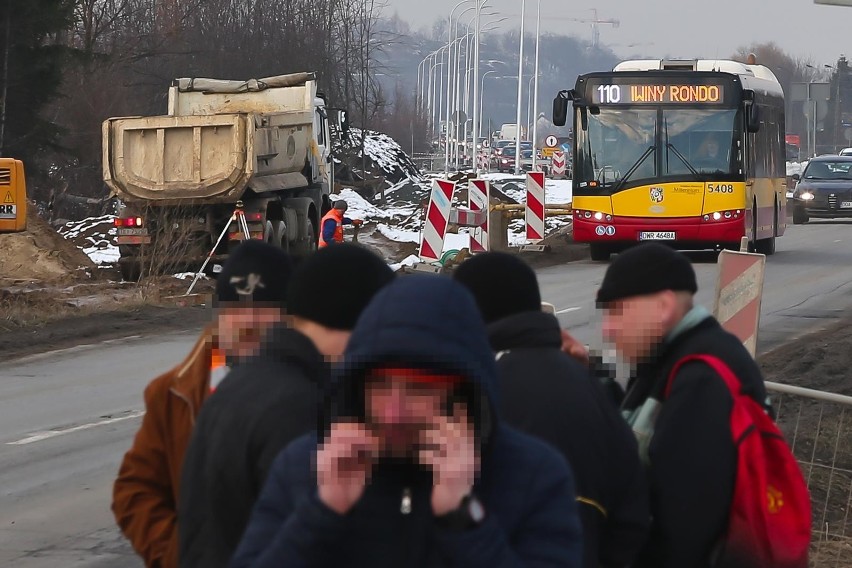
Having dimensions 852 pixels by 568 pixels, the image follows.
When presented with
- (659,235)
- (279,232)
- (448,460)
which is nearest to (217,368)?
(448,460)

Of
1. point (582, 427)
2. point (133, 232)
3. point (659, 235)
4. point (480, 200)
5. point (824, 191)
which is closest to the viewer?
point (582, 427)

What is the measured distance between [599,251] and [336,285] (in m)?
23.8

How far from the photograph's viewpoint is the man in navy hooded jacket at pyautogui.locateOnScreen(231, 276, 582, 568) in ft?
7.77

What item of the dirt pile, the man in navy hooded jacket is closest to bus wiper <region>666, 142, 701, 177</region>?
the dirt pile

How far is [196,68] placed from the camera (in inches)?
2212

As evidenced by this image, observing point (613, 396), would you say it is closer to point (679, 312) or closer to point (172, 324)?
point (679, 312)

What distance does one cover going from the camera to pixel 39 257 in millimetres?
25766

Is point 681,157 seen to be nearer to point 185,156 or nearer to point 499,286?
point 185,156

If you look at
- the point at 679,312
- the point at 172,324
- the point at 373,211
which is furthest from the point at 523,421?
the point at 373,211

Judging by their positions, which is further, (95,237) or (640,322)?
(95,237)

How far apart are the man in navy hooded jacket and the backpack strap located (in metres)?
1.18

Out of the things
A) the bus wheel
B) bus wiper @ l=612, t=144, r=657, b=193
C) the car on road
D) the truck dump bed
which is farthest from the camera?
the car on road

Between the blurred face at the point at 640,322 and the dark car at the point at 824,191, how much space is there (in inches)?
1491

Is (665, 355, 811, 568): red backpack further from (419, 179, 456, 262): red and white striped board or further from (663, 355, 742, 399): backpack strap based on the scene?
(419, 179, 456, 262): red and white striped board
